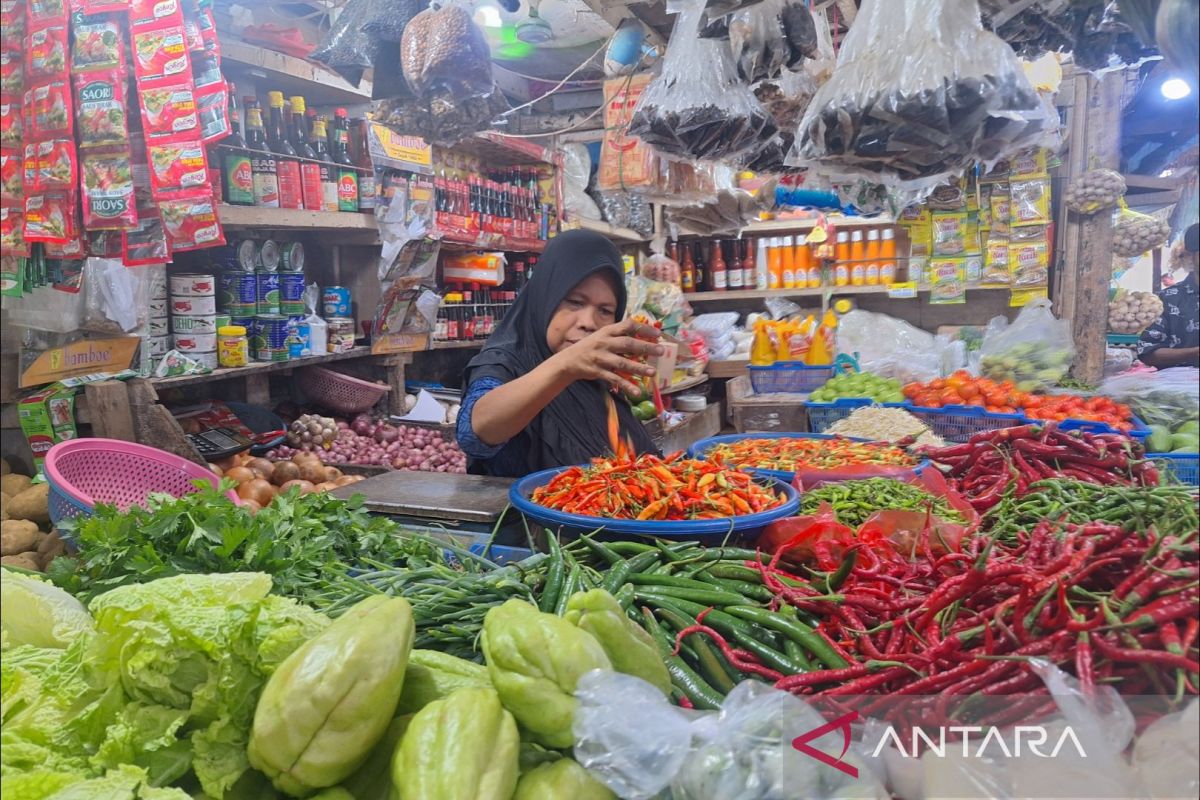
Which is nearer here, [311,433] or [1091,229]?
[311,433]

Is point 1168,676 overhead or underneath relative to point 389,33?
underneath

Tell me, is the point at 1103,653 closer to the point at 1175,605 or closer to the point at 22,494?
the point at 1175,605

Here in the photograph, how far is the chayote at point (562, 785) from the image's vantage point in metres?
0.96

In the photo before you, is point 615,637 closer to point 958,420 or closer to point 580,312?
point 580,312

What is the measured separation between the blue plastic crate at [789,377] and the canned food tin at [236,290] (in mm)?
3448

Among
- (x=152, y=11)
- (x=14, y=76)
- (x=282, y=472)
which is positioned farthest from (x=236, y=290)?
(x=14, y=76)

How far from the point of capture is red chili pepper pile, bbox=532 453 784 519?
2.05 metres

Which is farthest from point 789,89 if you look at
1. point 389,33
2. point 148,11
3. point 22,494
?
point 22,494

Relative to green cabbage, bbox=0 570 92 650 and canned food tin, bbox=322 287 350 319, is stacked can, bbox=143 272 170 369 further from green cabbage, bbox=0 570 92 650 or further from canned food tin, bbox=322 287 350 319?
green cabbage, bbox=0 570 92 650

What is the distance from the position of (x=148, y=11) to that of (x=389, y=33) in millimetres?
989

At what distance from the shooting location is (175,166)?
3.07m

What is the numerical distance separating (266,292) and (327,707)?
12.1 ft

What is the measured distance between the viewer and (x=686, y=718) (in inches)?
40.1

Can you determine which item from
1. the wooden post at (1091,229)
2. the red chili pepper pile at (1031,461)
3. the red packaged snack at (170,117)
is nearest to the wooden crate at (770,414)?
the wooden post at (1091,229)
